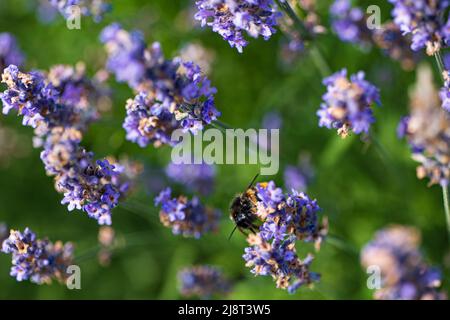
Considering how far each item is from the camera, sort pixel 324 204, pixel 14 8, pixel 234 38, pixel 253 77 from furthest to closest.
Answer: pixel 14 8, pixel 253 77, pixel 324 204, pixel 234 38

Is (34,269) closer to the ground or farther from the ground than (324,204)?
closer to the ground

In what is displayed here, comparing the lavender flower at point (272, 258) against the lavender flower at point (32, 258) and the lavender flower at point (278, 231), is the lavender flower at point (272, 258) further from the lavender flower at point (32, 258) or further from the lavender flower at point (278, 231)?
the lavender flower at point (32, 258)

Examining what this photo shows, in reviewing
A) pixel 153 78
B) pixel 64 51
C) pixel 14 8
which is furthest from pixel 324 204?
pixel 14 8

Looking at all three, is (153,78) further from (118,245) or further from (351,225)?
(351,225)

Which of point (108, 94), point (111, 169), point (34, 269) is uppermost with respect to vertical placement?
point (108, 94)


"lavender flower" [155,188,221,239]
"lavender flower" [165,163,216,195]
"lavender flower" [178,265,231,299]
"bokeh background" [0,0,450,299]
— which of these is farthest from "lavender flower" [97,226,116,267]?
"lavender flower" [165,163,216,195]

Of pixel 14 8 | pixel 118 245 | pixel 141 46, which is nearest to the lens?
pixel 141 46
